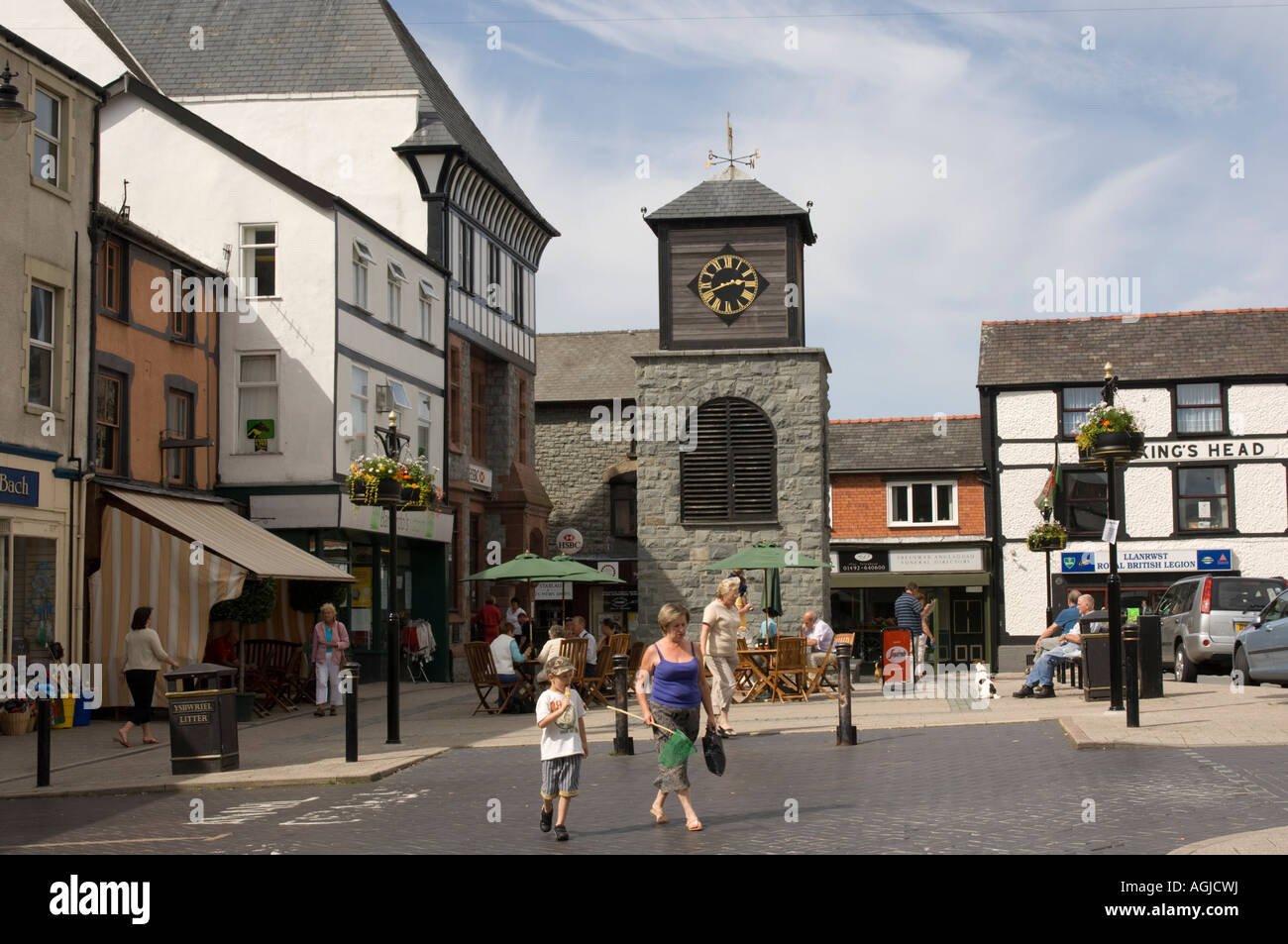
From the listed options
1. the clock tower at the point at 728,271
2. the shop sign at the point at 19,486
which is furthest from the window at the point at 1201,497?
the shop sign at the point at 19,486

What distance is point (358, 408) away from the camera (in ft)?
99.5

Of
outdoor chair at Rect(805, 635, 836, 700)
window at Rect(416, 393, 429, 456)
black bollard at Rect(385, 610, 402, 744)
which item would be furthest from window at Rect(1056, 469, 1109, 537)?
black bollard at Rect(385, 610, 402, 744)

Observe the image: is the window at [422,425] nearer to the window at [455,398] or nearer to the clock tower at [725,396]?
the window at [455,398]

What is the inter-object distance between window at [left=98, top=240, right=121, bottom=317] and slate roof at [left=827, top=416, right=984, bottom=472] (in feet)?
92.0

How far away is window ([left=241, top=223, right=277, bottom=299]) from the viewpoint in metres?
29.6

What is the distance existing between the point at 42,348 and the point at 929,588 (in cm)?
3126

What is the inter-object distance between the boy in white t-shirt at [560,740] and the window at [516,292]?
97.6ft

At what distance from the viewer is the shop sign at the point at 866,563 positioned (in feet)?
157

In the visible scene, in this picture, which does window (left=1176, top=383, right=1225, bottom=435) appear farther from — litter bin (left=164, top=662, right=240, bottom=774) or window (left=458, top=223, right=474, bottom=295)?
litter bin (left=164, top=662, right=240, bottom=774)

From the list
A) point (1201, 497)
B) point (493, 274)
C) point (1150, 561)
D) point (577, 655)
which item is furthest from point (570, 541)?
point (577, 655)

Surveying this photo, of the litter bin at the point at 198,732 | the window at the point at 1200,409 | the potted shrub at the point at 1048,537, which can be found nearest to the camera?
the litter bin at the point at 198,732

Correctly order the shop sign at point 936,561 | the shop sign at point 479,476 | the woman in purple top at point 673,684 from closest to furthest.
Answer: the woman in purple top at point 673,684
the shop sign at point 479,476
the shop sign at point 936,561

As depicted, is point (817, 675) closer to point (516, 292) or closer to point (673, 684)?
point (673, 684)
